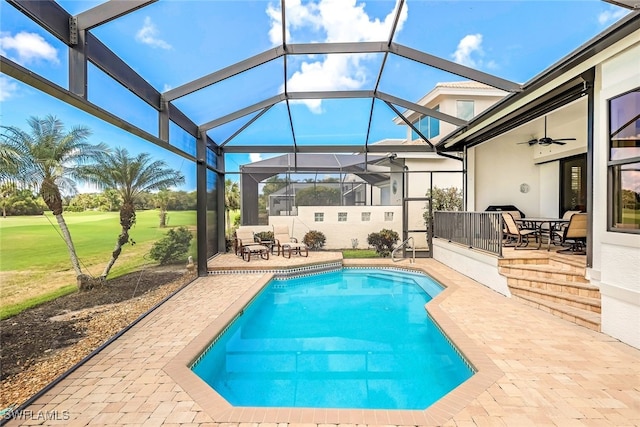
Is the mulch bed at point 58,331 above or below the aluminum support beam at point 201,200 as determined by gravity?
below

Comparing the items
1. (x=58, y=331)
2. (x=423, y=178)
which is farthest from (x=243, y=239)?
(x=58, y=331)

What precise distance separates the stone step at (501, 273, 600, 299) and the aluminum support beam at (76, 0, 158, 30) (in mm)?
7092

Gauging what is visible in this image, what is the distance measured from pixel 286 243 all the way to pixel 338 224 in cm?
229

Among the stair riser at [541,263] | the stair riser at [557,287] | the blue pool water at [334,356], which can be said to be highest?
the stair riser at [541,263]

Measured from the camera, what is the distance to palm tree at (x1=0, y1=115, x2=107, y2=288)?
2.74 m

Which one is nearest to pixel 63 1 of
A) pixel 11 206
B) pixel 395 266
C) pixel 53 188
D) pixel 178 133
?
pixel 53 188

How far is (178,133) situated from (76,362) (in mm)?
4811

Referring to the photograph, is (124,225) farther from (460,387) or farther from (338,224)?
(338,224)

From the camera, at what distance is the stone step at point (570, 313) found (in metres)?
4.57

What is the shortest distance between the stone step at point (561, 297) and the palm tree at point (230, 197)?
8784 mm

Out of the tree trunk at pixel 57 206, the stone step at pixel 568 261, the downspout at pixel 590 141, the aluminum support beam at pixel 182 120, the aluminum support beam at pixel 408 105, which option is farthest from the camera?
the aluminum support beam at pixel 408 105

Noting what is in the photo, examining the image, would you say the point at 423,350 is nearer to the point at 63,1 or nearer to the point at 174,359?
the point at 174,359

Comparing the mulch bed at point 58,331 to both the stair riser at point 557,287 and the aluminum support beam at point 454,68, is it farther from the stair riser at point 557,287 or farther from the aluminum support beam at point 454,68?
the stair riser at point 557,287

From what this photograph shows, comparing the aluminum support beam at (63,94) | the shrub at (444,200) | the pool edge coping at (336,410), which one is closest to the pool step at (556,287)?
the pool edge coping at (336,410)
